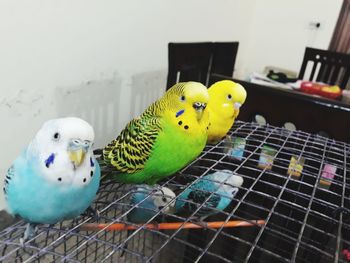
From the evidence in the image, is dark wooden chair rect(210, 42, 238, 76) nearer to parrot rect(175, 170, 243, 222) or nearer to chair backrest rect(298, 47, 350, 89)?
chair backrest rect(298, 47, 350, 89)

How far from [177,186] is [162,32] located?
3.53 ft

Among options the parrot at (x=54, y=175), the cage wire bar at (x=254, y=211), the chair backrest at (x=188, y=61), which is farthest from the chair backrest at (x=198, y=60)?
the parrot at (x=54, y=175)

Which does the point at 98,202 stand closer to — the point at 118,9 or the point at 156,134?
the point at 156,134

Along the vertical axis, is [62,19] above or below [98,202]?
above

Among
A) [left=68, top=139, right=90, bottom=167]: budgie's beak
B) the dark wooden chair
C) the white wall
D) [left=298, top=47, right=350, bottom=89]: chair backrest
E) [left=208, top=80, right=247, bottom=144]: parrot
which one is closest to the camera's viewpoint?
[left=68, top=139, right=90, bottom=167]: budgie's beak

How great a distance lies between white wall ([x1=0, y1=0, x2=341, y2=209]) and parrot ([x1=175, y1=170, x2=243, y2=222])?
69 centimetres

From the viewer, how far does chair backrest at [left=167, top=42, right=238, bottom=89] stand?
979mm

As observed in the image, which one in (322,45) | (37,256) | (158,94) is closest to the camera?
(37,256)

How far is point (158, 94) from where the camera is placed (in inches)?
63.9

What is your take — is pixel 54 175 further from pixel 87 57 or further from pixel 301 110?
pixel 87 57

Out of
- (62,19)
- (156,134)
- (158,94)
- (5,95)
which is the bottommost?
(158,94)

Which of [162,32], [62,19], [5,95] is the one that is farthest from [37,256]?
[162,32]

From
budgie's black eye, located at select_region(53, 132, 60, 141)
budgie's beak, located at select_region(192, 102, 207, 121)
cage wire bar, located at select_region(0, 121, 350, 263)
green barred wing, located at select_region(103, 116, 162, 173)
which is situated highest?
budgie's beak, located at select_region(192, 102, 207, 121)

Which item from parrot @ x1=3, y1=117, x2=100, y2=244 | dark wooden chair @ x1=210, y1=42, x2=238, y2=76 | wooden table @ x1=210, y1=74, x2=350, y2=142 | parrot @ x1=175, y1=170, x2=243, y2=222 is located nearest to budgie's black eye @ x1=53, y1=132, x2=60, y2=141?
parrot @ x1=3, y1=117, x2=100, y2=244
